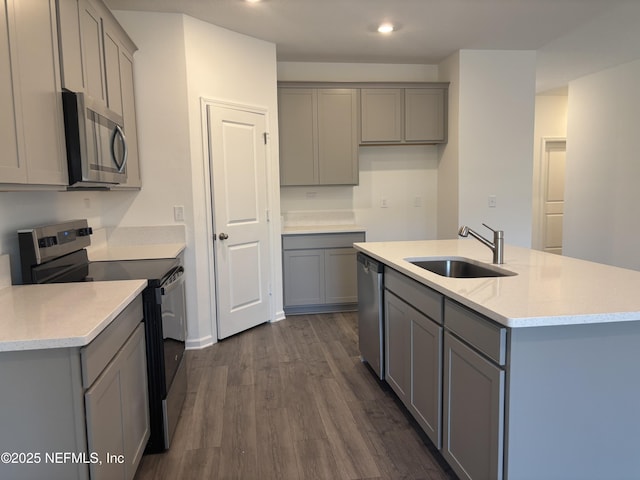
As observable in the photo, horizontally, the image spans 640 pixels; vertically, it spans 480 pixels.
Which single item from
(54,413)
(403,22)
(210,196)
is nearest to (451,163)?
(403,22)

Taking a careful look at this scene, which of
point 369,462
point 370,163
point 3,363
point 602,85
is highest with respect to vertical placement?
point 602,85

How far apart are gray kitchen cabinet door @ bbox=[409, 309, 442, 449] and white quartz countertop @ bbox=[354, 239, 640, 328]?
231 millimetres

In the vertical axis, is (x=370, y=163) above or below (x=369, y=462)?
above

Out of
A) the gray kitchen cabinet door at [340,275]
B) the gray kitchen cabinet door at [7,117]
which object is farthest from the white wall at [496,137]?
the gray kitchen cabinet door at [7,117]

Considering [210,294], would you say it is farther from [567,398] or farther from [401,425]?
[567,398]

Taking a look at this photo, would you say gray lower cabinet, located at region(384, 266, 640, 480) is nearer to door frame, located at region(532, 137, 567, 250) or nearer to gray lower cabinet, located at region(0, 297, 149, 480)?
gray lower cabinet, located at region(0, 297, 149, 480)

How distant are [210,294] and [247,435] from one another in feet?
5.21

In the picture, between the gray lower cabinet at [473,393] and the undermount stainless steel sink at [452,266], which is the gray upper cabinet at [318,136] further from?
the gray lower cabinet at [473,393]

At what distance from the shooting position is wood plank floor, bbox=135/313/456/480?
6.70ft

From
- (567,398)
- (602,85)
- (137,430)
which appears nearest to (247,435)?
(137,430)

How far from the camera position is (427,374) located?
2.08 meters

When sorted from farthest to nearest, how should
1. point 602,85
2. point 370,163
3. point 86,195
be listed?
point 602,85, point 370,163, point 86,195

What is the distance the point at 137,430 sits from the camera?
189cm

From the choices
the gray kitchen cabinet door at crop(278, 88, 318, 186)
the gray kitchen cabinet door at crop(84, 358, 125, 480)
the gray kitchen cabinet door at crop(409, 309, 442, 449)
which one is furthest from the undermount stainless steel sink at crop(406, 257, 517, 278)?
the gray kitchen cabinet door at crop(278, 88, 318, 186)
